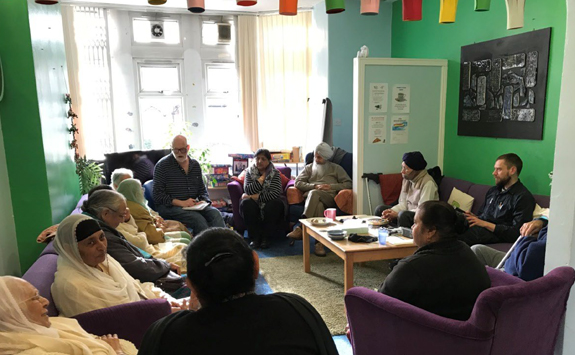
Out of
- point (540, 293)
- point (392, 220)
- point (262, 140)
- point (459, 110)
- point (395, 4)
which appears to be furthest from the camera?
point (262, 140)

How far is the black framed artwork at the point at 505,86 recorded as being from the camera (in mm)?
3521

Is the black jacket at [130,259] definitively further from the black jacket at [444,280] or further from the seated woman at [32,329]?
the black jacket at [444,280]

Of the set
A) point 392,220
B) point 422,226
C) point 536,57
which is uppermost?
point 536,57

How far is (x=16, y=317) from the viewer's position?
1373 mm

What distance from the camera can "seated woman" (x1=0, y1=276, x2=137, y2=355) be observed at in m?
1.34

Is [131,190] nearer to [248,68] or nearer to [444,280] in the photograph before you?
[444,280]

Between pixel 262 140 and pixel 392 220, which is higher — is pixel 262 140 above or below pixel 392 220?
above

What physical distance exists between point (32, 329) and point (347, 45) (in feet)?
17.7

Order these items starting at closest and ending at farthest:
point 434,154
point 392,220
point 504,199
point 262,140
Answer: point 504,199 → point 392,220 → point 434,154 → point 262,140

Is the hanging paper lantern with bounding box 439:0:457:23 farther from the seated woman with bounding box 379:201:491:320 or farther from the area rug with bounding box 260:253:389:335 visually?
the area rug with bounding box 260:253:389:335

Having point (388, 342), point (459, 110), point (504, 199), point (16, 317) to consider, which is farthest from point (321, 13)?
point (16, 317)

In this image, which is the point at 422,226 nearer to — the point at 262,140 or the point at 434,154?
the point at 434,154

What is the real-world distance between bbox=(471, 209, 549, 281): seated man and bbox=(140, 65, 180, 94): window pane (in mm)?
4946

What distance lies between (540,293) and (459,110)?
10.7 ft
